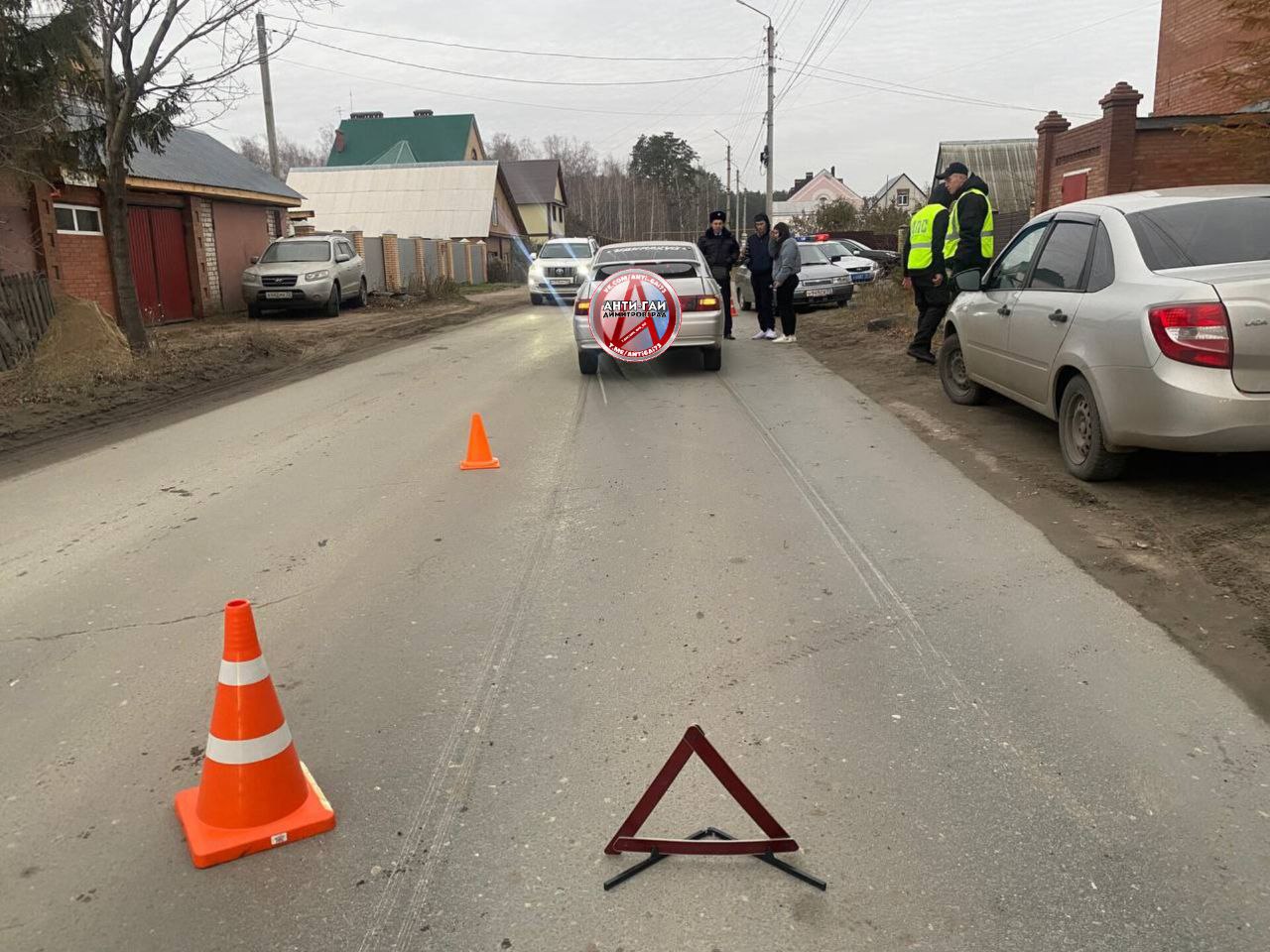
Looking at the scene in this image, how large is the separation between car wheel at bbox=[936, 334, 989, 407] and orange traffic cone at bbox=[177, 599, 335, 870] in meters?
7.34

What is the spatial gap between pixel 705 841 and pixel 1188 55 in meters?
23.0

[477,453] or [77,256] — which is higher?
[77,256]

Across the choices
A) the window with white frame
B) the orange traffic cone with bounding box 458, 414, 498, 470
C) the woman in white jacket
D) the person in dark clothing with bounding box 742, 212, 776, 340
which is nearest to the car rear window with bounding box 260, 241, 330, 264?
the window with white frame

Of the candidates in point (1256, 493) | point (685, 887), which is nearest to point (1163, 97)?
point (1256, 493)

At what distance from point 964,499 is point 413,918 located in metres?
4.70

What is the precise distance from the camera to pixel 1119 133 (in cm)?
1914

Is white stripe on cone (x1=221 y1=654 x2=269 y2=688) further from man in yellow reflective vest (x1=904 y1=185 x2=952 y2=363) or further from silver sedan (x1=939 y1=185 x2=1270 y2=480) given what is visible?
man in yellow reflective vest (x1=904 y1=185 x2=952 y2=363)

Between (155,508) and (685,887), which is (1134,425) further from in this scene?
(155,508)

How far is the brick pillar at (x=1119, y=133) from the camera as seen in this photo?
62.1 ft

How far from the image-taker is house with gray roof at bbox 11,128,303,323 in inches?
A: 688

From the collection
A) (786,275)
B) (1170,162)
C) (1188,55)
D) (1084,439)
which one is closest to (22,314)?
(786,275)

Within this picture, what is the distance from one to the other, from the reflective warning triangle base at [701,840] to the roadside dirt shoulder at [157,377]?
7.62m

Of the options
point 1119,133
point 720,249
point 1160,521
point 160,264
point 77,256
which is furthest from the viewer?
point 160,264

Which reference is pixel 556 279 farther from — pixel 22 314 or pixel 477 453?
pixel 477 453
